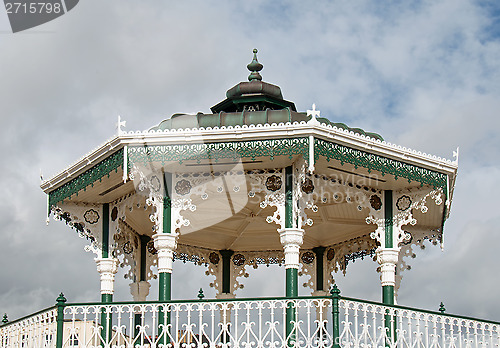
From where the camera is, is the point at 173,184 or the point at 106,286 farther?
the point at 106,286

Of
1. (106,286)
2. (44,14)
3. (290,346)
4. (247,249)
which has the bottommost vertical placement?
(290,346)

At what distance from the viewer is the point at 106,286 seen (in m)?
18.4

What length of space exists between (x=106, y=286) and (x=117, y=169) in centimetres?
316

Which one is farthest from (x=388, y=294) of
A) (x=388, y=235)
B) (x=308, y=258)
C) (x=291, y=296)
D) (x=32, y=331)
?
(x=32, y=331)

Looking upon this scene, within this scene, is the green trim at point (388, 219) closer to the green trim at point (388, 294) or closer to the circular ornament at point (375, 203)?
the circular ornament at point (375, 203)

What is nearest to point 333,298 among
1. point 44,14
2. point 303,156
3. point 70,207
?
point 303,156

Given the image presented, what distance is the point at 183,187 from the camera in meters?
16.8

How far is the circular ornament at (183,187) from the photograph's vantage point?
1670 centimetres

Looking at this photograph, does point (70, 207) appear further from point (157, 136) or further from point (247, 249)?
point (247, 249)

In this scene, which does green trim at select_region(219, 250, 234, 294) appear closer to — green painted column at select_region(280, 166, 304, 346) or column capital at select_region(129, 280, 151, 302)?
column capital at select_region(129, 280, 151, 302)

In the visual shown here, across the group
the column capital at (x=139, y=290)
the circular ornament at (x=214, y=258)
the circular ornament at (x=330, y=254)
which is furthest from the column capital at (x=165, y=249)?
the circular ornament at (x=330, y=254)

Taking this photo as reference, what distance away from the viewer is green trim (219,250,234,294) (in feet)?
72.4

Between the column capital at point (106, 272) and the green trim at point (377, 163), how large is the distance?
5.82 metres

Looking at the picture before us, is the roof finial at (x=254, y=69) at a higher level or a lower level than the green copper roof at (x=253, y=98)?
higher
